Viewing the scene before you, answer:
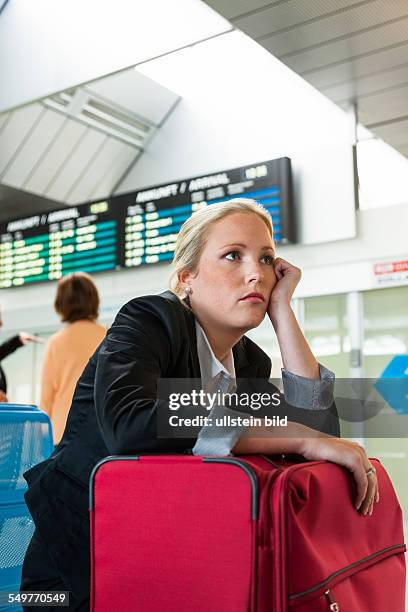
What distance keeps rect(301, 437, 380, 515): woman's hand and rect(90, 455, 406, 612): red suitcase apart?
2 cm

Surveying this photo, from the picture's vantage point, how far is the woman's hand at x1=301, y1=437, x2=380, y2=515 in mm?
988

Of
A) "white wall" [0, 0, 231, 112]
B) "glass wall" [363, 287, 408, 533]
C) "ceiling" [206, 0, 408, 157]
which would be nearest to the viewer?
"ceiling" [206, 0, 408, 157]

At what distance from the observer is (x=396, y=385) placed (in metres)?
3.97

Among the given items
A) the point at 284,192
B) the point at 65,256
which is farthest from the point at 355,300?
the point at 65,256

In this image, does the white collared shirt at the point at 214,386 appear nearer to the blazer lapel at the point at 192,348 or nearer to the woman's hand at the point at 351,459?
the blazer lapel at the point at 192,348

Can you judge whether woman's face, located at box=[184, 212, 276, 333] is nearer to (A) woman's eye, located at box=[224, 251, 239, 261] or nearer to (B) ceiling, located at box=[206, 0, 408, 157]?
(A) woman's eye, located at box=[224, 251, 239, 261]

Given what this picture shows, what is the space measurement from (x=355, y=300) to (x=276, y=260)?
425 centimetres

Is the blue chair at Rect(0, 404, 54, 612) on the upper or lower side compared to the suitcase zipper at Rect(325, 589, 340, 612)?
upper

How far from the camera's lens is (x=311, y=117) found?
6.49 m

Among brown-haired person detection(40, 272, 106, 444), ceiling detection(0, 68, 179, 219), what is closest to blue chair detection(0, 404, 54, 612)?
brown-haired person detection(40, 272, 106, 444)

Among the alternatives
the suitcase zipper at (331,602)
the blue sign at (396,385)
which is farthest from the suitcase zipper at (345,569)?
the blue sign at (396,385)

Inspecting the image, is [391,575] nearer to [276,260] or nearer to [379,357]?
[276,260]

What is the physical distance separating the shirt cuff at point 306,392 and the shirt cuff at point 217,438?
1.07 ft

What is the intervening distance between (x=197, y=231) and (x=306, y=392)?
35 centimetres
